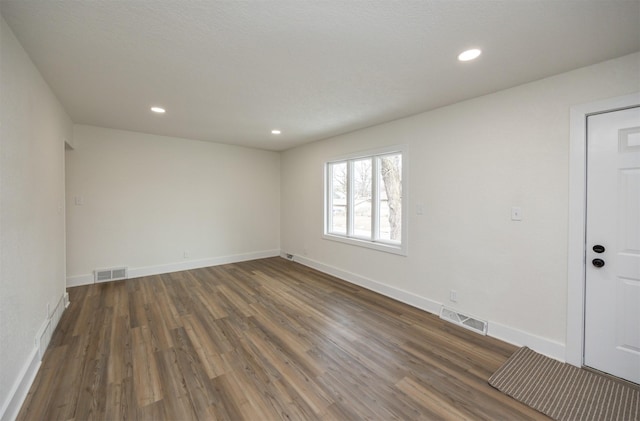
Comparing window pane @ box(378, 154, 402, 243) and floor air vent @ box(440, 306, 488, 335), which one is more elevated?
window pane @ box(378, 154, 402, 243)

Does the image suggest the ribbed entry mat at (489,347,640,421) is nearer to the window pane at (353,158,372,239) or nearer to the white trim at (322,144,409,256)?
the white trim at (322,144,409,256)

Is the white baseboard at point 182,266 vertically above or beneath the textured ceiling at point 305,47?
beneath

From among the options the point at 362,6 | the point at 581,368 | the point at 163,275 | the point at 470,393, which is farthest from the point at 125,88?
the point at 581,368

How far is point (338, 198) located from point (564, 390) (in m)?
3.65

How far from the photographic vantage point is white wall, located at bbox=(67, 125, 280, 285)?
161 inches

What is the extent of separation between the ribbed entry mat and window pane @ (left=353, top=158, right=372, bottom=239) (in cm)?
243

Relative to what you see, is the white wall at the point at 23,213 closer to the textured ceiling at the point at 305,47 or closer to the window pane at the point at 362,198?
the textured ceiling at the point at 305,47

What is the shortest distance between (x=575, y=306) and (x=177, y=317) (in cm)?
393

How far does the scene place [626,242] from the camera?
2.03m

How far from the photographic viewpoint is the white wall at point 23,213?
5.34 ft

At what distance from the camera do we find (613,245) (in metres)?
2.08

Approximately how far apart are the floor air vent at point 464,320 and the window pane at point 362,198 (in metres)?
1.56

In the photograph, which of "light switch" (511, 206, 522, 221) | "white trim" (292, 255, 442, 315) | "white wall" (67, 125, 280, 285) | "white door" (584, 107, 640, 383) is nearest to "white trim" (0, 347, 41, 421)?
"white wall" (67, 125, 280, 285)

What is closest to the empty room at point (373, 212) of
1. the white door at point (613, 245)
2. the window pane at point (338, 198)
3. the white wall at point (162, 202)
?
the white door at point (613, 245)
